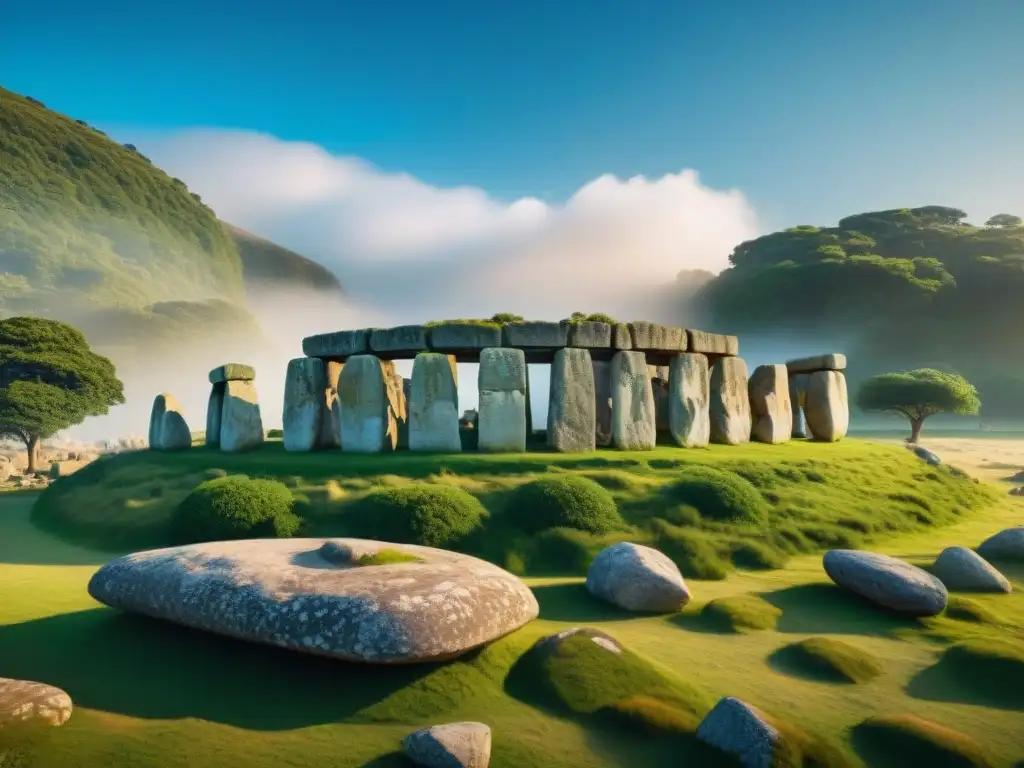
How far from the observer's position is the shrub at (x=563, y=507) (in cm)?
1173

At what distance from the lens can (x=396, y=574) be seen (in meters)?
6.78

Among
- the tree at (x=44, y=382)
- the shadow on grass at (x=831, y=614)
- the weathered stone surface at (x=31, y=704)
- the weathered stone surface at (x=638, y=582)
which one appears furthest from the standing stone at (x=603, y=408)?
the tree at (x=44, y=382)

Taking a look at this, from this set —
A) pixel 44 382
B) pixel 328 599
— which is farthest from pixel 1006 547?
pixel 44 382

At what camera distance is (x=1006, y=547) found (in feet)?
38.9

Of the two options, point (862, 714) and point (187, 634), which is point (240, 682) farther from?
point (862, 714)

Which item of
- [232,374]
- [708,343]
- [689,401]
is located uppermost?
[708,343]

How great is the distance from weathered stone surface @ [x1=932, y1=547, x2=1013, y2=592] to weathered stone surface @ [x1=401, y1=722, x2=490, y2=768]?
8.52m

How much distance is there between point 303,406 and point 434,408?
4.05 metres

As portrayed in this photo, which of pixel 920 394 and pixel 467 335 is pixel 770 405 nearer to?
pixel 467 335

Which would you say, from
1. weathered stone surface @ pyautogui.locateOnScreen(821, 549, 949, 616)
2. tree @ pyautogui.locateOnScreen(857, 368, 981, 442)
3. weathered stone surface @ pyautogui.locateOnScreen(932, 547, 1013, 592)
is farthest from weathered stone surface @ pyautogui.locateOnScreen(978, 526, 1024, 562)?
tree @ pyautogui.locateOnScreen(857, 368, 981, 442)

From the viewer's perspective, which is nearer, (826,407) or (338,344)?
(338,344)

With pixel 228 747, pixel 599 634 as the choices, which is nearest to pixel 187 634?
pixel 228 747

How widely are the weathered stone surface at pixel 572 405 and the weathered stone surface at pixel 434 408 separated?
2489mm

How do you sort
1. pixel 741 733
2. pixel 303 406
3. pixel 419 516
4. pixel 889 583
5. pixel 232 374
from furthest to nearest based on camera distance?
pixel 232 374 < pixel 303 406 < pixel 419 516 < pixel 889 583 < pixel 741 733
